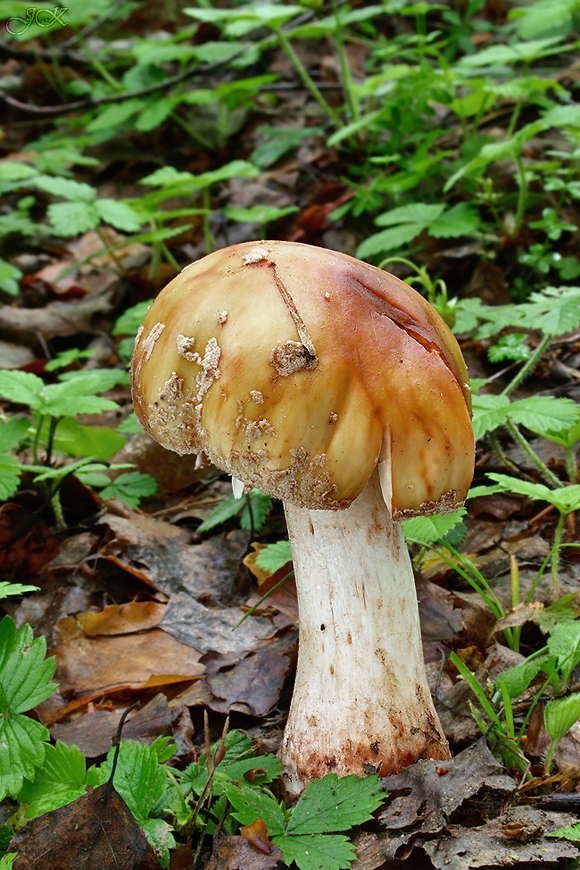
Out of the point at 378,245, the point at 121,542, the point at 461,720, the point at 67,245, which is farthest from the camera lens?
the point at 67,245

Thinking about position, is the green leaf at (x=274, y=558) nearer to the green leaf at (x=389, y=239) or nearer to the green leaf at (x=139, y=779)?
the green leaf at (x=139, y=779)

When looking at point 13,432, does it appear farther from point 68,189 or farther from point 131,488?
→ point 68,189

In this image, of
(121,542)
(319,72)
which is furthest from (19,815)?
(319,72)

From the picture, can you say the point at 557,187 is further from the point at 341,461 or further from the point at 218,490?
the point at 341,461

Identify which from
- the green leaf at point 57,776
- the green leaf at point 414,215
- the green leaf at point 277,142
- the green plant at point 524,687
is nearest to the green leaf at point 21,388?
Result: the green leaf at point 57,776

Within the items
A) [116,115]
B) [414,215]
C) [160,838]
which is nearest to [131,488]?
[160,838]
